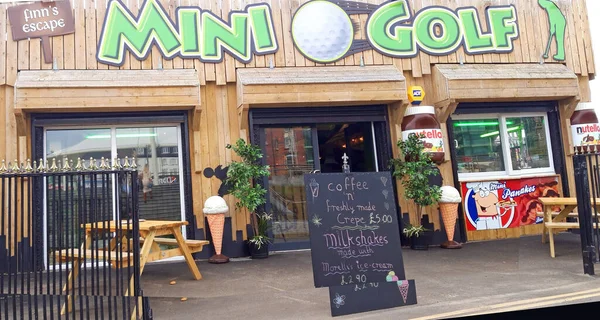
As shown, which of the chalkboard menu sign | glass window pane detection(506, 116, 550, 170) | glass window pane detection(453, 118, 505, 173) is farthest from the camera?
glass window pane detection(506, 116, 550, 170)

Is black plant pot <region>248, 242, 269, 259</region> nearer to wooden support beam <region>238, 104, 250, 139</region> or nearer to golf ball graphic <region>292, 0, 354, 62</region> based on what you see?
wooden support beam <region>238, 104, 250, 139</region>

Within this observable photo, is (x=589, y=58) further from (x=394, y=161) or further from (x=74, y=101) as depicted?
(x=74, y=101)

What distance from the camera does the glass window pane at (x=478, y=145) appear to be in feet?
27.9

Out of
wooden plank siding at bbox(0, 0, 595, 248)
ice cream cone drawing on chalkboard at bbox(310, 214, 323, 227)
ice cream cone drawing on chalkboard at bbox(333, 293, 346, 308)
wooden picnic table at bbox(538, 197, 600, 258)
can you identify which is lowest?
ice cream cone drawing on chalkboard at bbox(333, 293, 346, 308)

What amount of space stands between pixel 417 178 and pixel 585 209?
2474 mm

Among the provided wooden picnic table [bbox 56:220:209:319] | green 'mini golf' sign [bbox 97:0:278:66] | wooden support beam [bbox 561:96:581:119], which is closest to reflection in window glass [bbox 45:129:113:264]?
wooden picnic table [bbox 56:220:209:319]

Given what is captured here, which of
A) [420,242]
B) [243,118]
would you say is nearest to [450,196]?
[420,242]

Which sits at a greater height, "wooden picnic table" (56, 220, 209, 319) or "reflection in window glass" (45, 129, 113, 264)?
"reflection in window glass" (45, 129, 113, 264)

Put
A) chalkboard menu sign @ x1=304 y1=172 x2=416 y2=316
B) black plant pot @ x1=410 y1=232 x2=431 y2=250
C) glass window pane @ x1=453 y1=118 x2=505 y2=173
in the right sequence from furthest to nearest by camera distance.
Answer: glass window pane @ x1=453 y1=118 x2=505 y2=173
black plant pot @ x1=410 y1=232 x2=431 y2=250
chalkboard menu sign @ x1=304 y1=172 x2=416 y2=316

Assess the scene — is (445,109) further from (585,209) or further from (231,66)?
(231,66)

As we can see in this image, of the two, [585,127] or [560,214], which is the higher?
[585,127]

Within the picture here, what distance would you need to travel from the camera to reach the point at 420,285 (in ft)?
16.8

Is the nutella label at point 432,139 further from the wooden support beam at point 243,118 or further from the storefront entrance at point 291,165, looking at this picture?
the wooden support beam at point 243,118

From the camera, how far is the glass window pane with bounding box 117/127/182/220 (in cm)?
730
